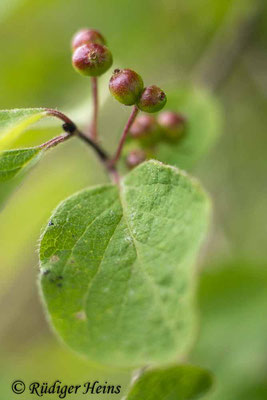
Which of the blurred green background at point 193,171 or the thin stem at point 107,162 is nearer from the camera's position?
the thin stem at point 107,162

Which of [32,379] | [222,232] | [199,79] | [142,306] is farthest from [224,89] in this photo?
[142,306]

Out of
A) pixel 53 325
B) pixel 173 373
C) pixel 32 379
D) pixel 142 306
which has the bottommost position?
pixel 32 379

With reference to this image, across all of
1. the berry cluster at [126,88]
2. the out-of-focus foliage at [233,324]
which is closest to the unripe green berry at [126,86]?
the berry cluster at [126,88]

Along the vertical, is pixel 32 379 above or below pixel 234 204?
above

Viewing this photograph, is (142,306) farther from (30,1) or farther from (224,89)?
(224,89)

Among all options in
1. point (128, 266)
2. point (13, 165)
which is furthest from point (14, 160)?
point (128, 266)

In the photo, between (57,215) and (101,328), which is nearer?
(57,215)

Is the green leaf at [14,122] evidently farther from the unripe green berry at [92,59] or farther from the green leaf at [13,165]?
the unripe green berry at [92,59]
